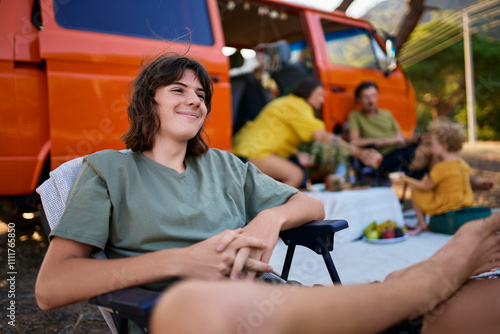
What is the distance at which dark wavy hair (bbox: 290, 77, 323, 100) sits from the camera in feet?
12.4

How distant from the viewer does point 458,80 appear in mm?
23797

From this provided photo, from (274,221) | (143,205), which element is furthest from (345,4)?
(143,205)

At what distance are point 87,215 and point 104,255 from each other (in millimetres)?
162

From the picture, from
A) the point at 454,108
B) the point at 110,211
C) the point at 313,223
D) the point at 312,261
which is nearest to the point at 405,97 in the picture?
the point at 312,261

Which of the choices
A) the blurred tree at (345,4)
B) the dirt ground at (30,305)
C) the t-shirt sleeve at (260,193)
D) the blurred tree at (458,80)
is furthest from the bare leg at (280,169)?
the blurred tree at (458,80)

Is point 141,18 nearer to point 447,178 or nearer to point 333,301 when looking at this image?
point 333,301

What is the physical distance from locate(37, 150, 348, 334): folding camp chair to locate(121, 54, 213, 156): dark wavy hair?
0.08 meters

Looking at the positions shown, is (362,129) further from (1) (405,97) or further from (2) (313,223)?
(2) (313,223)

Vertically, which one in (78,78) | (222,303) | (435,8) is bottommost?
(222,303)

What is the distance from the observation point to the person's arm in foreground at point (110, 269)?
1.07 meters

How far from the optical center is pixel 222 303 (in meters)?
0.68

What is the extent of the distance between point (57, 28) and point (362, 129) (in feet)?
10.1

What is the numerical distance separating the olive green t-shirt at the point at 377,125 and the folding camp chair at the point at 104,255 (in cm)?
286

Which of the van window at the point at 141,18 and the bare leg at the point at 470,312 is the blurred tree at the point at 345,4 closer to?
the van window at the point at 141,18
